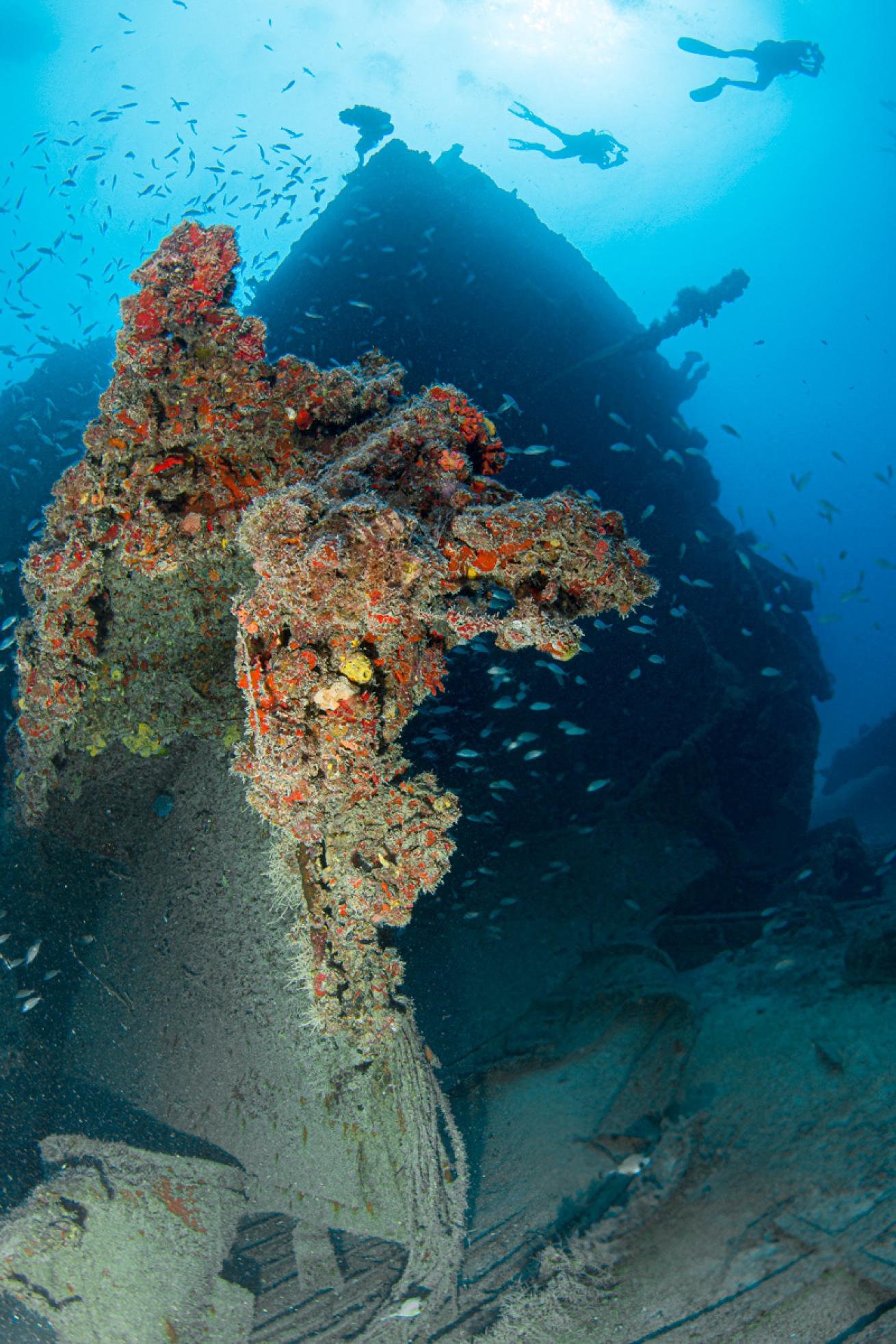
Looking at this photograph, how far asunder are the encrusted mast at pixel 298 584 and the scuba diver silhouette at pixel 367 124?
11.0 m

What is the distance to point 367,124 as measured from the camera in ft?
38.1

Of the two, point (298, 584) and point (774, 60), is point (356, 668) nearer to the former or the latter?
point (298, 584)

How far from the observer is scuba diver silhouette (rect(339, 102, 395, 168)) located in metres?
11.6

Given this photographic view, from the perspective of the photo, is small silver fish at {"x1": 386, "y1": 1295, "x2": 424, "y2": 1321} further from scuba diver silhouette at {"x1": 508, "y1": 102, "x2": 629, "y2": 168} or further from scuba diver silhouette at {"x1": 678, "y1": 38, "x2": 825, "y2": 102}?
scuba diver silhouette at {"x1": 678, "y1": 38, "x2": 825, "y2": 102}

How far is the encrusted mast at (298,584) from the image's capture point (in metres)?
2.83

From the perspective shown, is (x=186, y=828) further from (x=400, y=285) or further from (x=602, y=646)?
(x=400, y=285)

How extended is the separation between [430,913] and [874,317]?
119 metres

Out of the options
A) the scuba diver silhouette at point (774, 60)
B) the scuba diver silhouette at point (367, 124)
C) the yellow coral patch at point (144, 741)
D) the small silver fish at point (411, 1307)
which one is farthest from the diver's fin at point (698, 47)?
the small silver fish at point (411, 1307)

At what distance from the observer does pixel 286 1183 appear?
13.8ft

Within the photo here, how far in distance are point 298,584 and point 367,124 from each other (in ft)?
45.2

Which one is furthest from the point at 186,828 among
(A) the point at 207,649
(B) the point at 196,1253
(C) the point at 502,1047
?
(C) the point at 502,1047

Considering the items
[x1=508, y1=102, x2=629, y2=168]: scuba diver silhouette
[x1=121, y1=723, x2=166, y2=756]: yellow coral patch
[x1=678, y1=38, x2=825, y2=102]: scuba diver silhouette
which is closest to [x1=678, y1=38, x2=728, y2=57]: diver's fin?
[x1=678, y1=38, x2=825, y2=102]: scuba diver silhouette

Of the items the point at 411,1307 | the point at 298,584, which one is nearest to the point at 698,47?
the point at 298,584

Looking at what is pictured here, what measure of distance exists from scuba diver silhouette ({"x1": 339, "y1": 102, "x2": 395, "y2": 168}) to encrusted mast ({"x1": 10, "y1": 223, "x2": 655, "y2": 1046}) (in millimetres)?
11011
